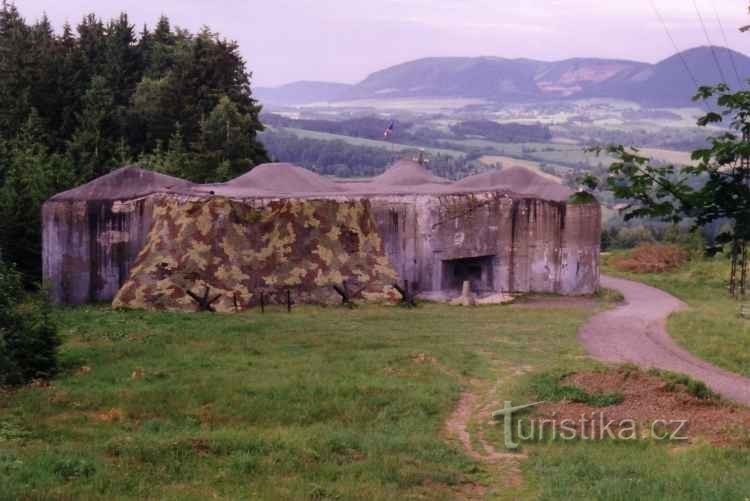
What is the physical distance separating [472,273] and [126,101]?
32200 mm

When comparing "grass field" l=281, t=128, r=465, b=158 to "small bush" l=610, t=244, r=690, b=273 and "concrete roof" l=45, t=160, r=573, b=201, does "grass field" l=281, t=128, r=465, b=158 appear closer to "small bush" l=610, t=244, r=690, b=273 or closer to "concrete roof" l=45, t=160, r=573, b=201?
"small bush" l=610, t=244, r=690, b=273

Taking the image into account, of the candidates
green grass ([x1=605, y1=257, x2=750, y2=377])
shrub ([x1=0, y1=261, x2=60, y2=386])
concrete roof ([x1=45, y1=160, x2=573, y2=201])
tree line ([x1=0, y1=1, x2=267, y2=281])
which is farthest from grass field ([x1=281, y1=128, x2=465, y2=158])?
shrub ([x1=0, y1=261, x2=60, y2=386])

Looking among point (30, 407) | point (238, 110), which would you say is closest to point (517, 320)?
point (30, 407)

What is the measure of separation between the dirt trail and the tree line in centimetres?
2410

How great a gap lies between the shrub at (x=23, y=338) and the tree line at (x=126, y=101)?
82.5ft

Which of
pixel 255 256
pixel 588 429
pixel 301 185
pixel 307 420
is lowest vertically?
pixel 307 420

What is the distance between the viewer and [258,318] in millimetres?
27781

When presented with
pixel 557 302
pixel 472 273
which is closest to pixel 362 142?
pixel 472 273

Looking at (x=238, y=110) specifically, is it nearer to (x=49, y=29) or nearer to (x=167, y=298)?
(x=49, y=29)

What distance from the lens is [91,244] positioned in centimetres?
3306

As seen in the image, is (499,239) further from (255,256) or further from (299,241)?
(255,256)

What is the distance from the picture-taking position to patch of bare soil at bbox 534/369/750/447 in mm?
14828

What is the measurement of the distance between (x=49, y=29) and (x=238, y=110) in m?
20.1

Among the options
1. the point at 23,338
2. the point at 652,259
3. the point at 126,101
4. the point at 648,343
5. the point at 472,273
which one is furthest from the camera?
the point at 126,101
